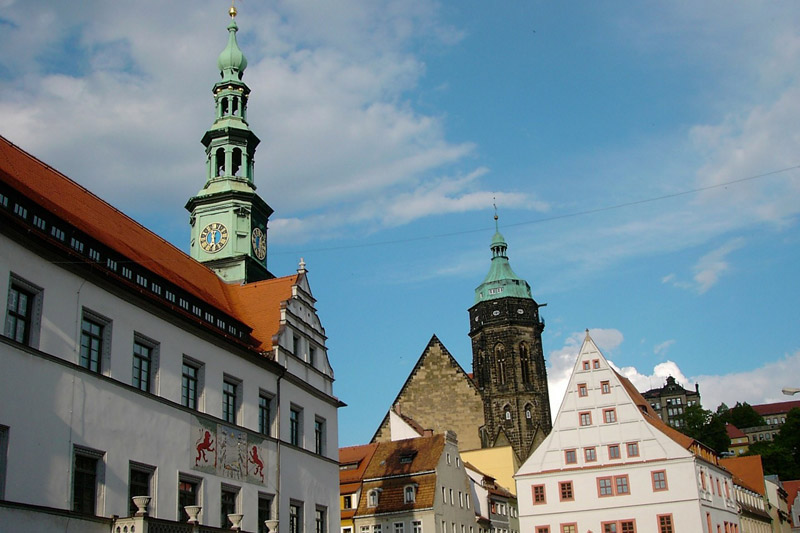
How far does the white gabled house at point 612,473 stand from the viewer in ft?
165

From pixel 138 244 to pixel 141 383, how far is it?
22.6ft

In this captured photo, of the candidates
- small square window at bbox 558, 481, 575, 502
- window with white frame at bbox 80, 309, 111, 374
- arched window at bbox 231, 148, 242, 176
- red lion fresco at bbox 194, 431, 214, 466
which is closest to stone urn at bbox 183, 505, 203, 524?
red lion fresco at bbox 194, 431, 214, 466

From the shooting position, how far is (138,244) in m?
31.3

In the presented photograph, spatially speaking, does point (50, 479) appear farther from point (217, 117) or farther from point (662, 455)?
point (662, 455)

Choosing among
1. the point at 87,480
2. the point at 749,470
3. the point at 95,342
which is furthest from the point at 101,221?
the point at 749,470

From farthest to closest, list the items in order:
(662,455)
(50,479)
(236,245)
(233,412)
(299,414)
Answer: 1. (662,455)
2. (236,245)
3. (299,414)
4. (233,412)
5. (50,479)

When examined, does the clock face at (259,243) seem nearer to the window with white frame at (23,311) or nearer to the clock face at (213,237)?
the clock face at (213,237)

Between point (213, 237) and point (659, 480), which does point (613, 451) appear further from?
point (213, 237)

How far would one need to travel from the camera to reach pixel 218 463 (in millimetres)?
28359

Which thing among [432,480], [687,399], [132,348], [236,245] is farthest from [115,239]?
[687,399]

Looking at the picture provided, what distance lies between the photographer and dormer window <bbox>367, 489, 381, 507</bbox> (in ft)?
173

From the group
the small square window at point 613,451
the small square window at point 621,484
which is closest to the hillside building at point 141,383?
the small square window at point 621,484

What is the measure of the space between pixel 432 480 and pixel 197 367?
26.7 meters

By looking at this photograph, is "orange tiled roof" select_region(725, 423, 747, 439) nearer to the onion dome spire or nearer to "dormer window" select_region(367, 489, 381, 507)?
"dormer window" select_region(367, 489, 381, 507)
